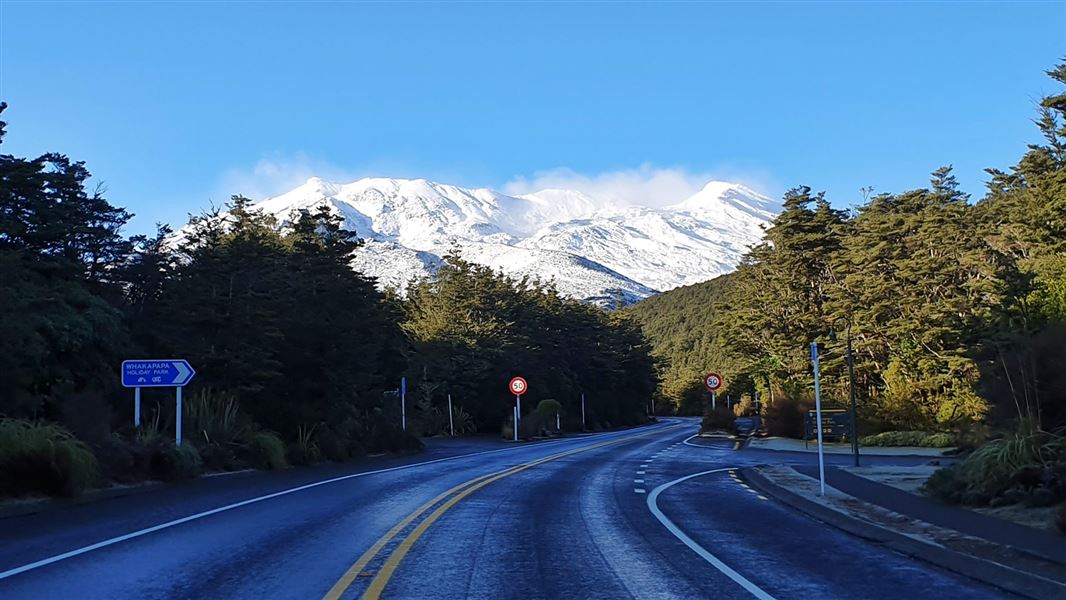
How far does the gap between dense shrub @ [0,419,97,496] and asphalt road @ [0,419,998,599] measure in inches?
24.9

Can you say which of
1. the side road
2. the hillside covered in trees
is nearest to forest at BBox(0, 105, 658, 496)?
the side road

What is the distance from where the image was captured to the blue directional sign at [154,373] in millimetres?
19484

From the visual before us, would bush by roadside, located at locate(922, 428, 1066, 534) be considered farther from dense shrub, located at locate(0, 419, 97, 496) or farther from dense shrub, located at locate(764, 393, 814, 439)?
dense shrub, located at locate(764, 393, 814, 439)

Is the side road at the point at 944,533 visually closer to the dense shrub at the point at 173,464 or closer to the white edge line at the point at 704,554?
the white edge line at the point at 704,554

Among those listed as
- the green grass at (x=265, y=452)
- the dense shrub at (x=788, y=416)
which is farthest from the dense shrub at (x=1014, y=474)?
the dense shrub at (x=788, y=416)

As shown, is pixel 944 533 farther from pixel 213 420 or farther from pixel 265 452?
pixel 213 420

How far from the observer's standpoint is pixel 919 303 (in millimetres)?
35031

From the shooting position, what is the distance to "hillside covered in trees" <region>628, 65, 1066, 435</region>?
20.5 metres

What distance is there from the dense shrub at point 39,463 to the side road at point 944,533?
11.3 metres

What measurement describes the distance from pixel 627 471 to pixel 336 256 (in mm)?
25291

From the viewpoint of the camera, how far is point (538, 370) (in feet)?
218

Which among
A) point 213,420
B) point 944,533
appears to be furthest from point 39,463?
point 944,533

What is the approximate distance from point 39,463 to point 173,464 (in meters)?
4.20

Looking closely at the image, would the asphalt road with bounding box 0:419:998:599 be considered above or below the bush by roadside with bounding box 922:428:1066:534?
below
